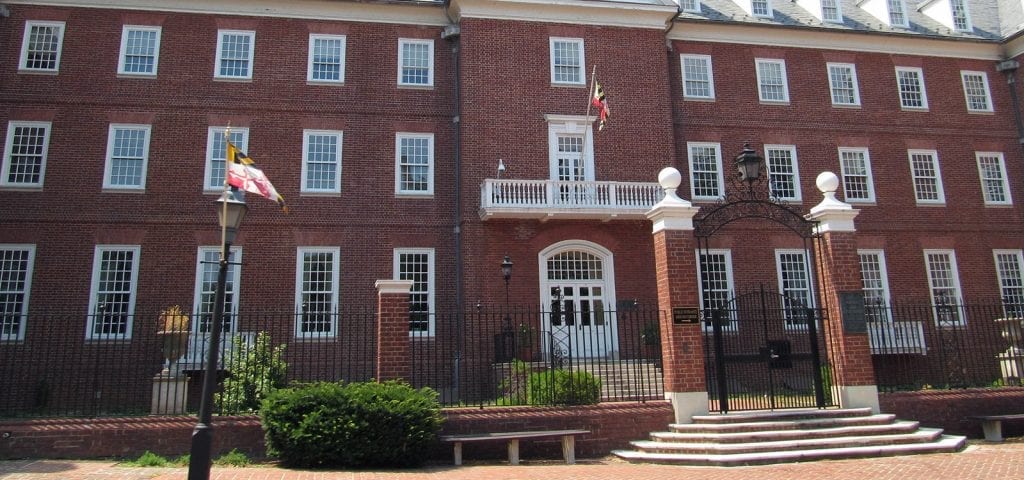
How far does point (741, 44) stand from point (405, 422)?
19.5m

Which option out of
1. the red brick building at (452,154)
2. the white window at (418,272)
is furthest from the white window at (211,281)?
the white window at (418,272)

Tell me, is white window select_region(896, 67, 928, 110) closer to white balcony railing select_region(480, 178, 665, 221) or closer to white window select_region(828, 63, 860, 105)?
white window select_region(828, 63, 860, 105)

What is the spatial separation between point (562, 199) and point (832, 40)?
12.4 meters

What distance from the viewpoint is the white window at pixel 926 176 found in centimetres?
2444

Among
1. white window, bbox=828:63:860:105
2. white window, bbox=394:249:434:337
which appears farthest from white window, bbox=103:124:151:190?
white window, bbox=828:63:860:105

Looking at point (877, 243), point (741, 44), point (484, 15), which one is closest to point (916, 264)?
point (877, 243)

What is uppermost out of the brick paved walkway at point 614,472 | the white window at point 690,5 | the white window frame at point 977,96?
the white window at point 690,5

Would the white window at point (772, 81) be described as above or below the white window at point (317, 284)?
above

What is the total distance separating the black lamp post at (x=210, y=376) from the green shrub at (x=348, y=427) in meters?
1.91

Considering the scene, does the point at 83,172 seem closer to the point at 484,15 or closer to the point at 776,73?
the point at 484,15

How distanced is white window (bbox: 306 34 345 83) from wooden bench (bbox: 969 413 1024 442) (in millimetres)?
19066

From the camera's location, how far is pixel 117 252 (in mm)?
20062

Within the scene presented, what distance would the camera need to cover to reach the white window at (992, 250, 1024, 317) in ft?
78.4

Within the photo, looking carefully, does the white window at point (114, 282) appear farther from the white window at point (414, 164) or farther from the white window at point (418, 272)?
the white window at point (414, 164)
